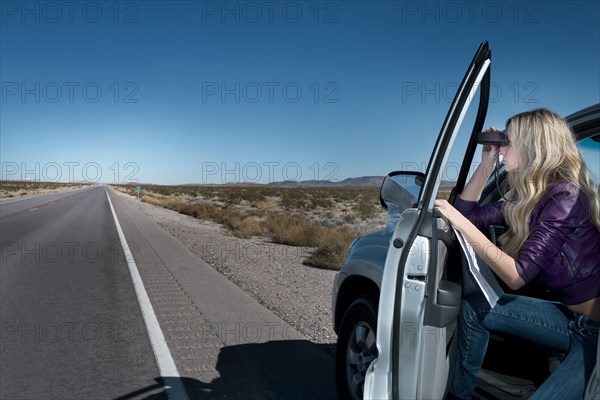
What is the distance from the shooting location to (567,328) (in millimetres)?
2480

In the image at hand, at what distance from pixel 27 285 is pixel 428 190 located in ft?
25.0

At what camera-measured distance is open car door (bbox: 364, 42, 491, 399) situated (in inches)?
Answer: 98.7

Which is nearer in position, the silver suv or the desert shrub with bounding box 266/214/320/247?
the silver suv

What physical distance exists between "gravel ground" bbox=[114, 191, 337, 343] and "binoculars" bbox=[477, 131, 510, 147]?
11.5ft

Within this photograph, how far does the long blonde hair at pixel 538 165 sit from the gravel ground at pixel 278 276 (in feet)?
11.3

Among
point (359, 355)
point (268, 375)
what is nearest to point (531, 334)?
point (359, 355)

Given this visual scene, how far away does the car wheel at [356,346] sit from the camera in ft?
10.1

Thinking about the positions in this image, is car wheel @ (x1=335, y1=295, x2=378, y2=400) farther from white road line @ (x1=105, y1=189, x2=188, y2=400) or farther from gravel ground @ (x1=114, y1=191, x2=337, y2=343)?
gravel ground @ (x1=114, y1=191, x2=337, y2=343)

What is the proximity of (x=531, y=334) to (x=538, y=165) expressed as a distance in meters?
0.87

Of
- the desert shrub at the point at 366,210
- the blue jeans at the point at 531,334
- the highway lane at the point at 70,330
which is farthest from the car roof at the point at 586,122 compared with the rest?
the desert shrub at the point at 366,210

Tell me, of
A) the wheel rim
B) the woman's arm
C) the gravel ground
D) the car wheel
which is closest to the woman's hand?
the woman's arm

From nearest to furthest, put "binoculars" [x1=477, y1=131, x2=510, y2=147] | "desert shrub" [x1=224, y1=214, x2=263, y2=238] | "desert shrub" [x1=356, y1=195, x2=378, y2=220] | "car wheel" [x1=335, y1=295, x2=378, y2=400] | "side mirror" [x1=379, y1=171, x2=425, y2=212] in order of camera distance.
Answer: "binoculars" [x1=477, y1=131, x2=510, y2=147]
"car wheel" [x1=335, y1=295, x2=378, y2=400]
"side mirror" [x1=379, y1=171, x2=425, y2=212]
"desert shrub" [x1=224, y1=214, x2=263, y2=238]
"desert shrub" [x1=356, y1=195, x2=378, y2=220]

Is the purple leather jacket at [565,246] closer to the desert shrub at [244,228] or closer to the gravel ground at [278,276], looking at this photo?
the gravel ground at [278,276]

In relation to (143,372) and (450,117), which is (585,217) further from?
(143,372)
